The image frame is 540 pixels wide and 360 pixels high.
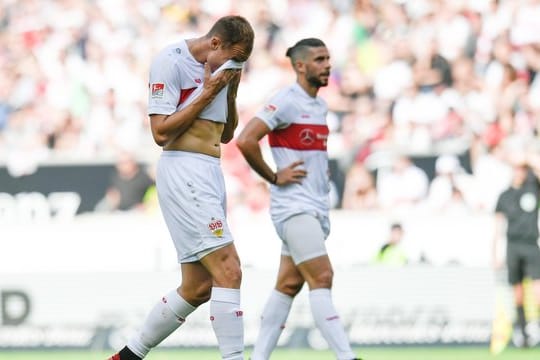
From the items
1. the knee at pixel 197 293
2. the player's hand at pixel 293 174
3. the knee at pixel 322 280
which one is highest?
the player's hand at pixel 293 174

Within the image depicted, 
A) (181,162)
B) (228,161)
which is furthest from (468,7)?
(181,162)

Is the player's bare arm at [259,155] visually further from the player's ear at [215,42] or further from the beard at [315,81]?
the player's ear at [215,42]

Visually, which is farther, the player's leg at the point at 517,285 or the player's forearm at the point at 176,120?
the player's leg at the point at 517,285

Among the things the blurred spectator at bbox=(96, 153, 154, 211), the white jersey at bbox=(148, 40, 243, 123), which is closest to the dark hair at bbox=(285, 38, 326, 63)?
the white jersey at bbox=(148, 40, 243, 123)

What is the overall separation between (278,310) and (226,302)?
6.20ft

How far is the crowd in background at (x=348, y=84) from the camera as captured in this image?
1452 centimetres

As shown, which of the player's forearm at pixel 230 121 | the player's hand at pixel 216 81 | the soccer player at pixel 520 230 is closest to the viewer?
the player's hand at pixel 216 81

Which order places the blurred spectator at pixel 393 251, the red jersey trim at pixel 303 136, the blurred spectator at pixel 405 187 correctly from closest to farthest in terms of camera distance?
1. the red jersey trim at pixel 303 136
2. the blurred spectator at pixel 393 251
3. the blurred spectator at pixel 405 187

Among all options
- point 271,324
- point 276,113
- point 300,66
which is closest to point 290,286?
point 271,324

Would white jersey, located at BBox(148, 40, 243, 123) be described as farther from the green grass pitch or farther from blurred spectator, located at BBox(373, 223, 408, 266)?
A: blurred spectator, located at BBox(373, 223, 408, 266)

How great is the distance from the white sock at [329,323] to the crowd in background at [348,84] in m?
5.58

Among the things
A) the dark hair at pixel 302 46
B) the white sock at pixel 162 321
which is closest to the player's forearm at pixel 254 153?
the dark hair at pixel 302 46

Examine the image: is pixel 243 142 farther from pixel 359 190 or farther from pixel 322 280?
pixel 359 190

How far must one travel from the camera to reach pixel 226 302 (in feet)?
23.3
